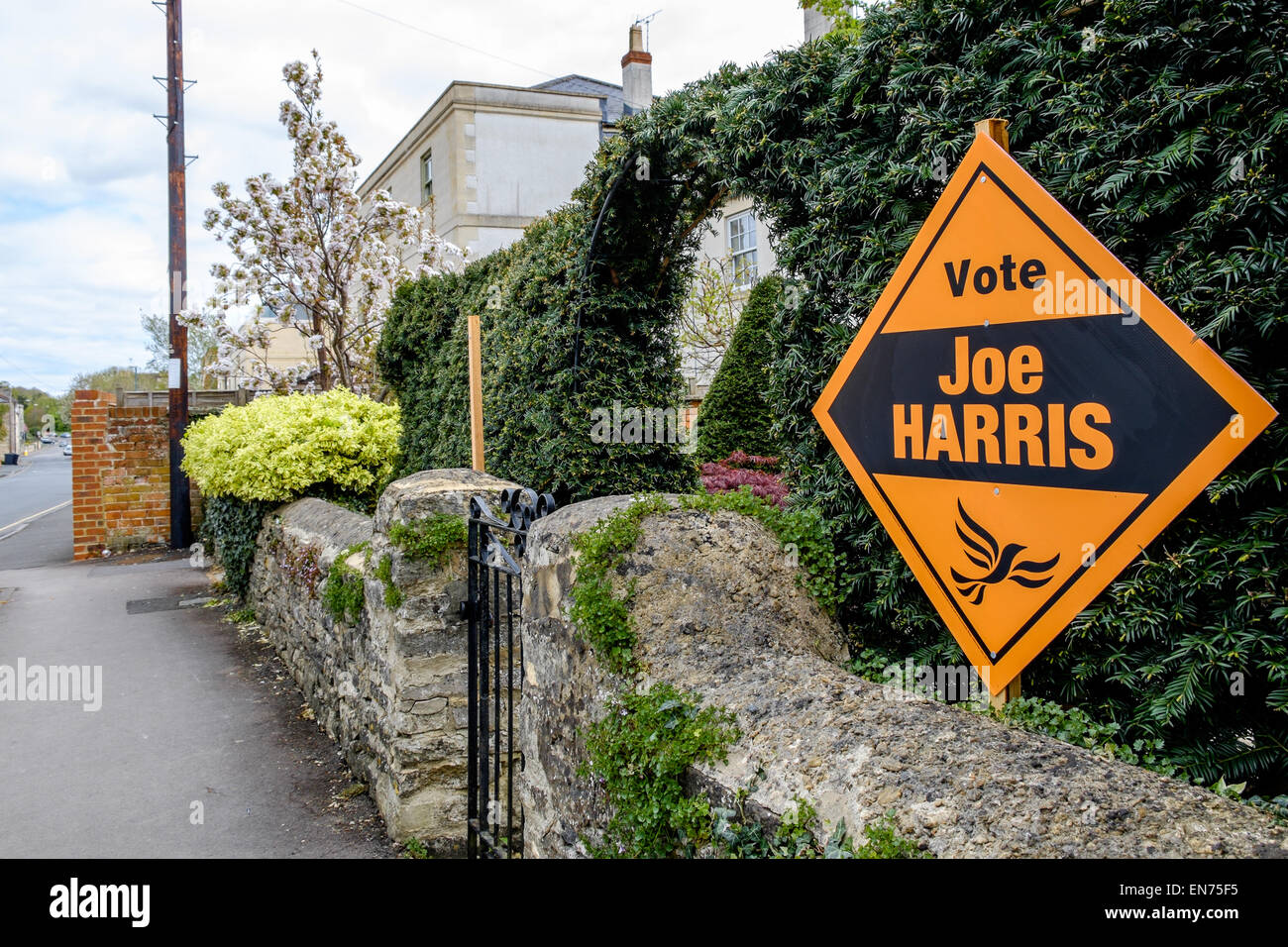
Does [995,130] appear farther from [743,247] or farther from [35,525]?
[35,525]

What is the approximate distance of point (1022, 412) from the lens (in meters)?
2.14

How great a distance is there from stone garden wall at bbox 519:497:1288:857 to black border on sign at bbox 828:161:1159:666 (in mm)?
294

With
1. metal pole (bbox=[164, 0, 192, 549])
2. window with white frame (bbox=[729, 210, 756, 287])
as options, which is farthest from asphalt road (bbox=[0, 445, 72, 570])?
window with white frame (bbox=[729, 210, 756, 287])

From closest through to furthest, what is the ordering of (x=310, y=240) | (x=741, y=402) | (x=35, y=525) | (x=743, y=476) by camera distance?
(x=743, y=476), (x=741, y=402), (x=310, y=240), (x=35, y=525)

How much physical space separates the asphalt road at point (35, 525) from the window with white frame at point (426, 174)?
40.5 ft

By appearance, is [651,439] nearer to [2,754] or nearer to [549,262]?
[549,262]

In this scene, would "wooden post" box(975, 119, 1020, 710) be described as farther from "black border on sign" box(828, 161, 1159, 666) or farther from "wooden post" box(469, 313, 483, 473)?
"wooden post" box(469, 313, 483, 473)

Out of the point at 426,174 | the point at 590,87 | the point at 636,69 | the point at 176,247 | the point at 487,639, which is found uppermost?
the point at 590,87

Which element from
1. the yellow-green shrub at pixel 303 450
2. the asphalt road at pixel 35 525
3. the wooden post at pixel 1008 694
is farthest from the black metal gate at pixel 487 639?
the asphalt road at pixel 35 525

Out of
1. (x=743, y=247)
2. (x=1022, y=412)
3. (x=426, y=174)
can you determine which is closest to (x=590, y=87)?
(x=426, y=174)

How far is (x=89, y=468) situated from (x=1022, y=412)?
1440 cm
